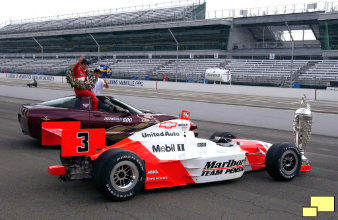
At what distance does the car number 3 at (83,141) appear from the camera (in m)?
5.02

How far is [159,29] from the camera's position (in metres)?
56.9

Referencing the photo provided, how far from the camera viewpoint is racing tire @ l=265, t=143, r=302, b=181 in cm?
588

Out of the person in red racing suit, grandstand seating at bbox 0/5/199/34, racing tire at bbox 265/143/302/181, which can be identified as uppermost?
grandstand seating at bbox 0/5/199/34

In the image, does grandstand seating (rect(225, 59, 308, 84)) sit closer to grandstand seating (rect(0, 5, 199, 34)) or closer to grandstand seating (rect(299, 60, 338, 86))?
grandstand seating (rect(299, 60, 338, 86))

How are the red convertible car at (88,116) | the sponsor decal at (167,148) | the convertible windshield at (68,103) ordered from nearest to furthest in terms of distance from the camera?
the sponsor decal at (167,148)
the red convertible car at (88,116)
the convertible windshield at (68,103)

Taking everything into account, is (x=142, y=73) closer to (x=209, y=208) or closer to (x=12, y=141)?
(x=12, y=141)

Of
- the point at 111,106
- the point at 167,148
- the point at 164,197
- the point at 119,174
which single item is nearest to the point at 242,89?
the point at 111,106

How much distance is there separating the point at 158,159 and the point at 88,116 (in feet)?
12.0

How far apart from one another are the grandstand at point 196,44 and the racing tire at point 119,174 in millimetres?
34579

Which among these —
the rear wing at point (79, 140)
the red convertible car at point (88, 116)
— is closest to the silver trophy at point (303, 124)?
the red convertible car at point (88, 116)

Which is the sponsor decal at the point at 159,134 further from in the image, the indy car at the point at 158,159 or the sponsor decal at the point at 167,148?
the sponsor decal at the point at 167,148

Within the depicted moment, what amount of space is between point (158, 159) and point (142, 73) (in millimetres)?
46815

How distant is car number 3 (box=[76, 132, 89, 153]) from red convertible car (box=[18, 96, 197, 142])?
9.52ft

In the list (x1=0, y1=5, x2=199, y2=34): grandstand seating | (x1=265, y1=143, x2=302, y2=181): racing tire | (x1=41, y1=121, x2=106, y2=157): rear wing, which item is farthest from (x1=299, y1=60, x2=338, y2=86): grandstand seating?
(x1=41, y1=121, x2=106, y2=157): rear wing
